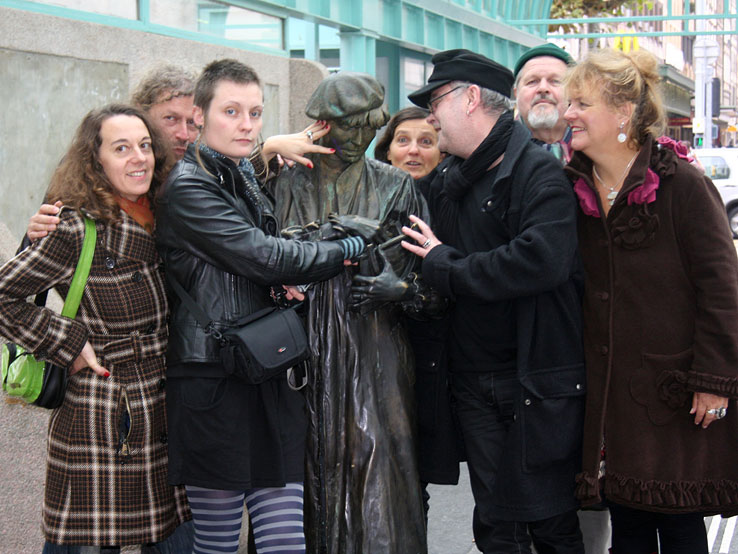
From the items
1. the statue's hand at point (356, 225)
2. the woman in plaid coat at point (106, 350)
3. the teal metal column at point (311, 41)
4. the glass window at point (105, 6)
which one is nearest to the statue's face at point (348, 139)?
the statue's hand at point (356, 225)

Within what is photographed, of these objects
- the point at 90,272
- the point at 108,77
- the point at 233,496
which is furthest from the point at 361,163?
the point at 108,77

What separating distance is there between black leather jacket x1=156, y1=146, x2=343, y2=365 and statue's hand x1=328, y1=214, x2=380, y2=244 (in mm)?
122

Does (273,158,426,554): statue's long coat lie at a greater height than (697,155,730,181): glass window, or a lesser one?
lesser

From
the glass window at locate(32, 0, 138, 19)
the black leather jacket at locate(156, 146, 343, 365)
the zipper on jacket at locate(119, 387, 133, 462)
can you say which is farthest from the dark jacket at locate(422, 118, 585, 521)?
the glass window at locate(32, 0, 138, 19)

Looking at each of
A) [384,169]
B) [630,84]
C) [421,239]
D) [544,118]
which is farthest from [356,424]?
[544,118]

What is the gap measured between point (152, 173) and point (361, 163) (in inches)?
27.6

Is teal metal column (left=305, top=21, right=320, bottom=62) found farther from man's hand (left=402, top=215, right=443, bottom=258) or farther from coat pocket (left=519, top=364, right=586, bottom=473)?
coat pocket (left=519, top=364, right=586, bottom=473)

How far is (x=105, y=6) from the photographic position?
5004mm

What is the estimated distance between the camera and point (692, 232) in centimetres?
297

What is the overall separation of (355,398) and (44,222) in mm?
1127

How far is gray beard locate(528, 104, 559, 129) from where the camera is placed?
14.0ft

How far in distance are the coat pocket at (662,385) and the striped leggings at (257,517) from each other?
1131mm

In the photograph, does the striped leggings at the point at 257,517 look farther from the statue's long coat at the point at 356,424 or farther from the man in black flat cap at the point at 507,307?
the man in black flat cap at the point at 507,307

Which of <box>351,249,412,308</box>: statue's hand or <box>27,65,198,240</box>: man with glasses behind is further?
<box>27,65,198,240</box>: man with glasses behind
